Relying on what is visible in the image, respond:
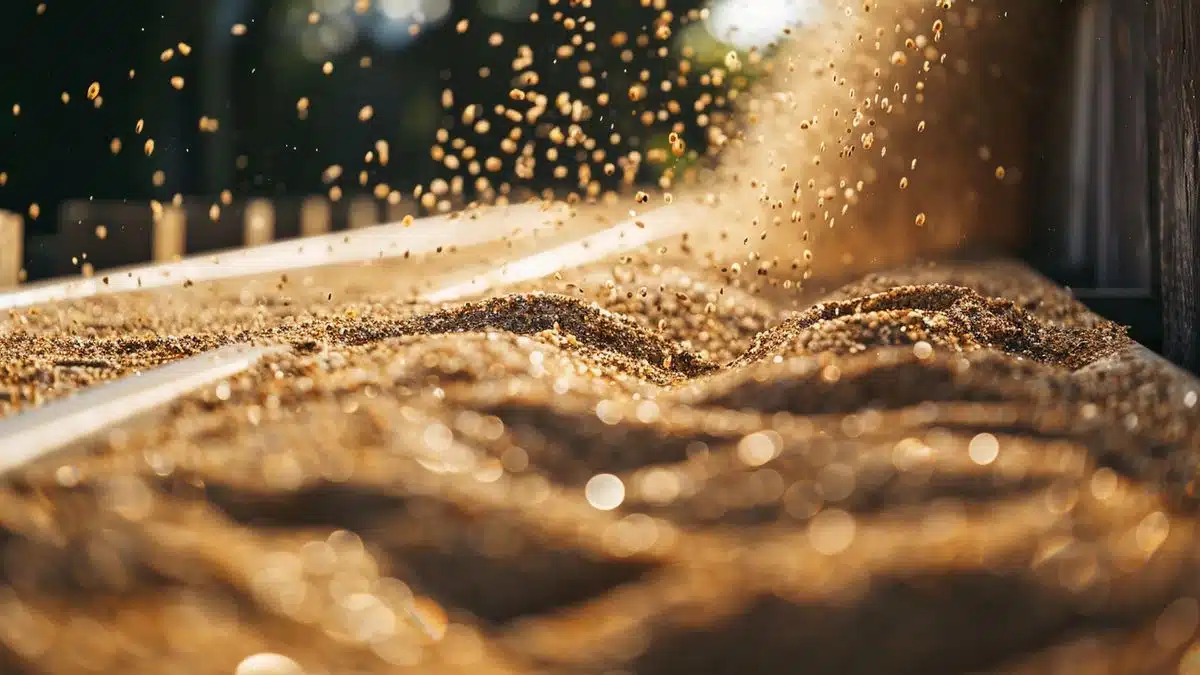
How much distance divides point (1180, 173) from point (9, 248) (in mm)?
5414

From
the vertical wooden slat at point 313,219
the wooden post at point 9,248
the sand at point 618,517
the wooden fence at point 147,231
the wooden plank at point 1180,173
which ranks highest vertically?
the vertical wooden slat at point 313,219

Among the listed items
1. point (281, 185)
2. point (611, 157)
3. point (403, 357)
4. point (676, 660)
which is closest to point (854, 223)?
point (403, 357)

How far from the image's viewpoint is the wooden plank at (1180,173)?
3.15 meters

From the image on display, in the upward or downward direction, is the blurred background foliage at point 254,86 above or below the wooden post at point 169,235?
above

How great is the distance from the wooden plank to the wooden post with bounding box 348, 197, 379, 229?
9339 mm

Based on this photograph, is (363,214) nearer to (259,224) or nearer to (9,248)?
(259,224)

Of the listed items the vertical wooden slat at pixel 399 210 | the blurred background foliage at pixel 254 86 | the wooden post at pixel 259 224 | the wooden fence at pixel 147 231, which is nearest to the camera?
the wooden fence at pixel 147 231

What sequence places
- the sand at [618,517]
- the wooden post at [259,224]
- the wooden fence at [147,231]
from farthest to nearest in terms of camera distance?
the wooden post at [259,224], the wooden fence at [147,231], the sand at [618,517]

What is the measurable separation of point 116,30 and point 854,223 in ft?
19.7

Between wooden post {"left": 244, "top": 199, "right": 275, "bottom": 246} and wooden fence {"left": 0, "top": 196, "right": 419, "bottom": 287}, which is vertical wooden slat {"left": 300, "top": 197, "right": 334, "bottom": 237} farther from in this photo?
wooden post {"left": 244, "top": 199, "right": 275, "bottom": 246}

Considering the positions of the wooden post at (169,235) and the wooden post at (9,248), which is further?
the wooden post at (169,235)

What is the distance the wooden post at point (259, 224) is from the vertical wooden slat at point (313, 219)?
38 centimetres

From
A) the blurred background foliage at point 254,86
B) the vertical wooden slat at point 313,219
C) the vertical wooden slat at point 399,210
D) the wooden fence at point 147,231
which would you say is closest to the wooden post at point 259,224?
the wooden fence at point 147,231

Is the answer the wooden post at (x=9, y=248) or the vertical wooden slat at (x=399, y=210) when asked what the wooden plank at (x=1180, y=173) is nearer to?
the wooden post at (x=9, y=248)
